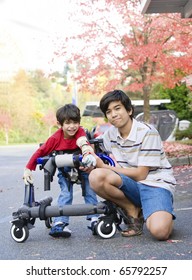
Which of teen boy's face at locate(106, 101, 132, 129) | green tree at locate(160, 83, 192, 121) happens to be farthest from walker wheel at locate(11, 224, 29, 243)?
green tree at locate(160, 83, 192, 121)

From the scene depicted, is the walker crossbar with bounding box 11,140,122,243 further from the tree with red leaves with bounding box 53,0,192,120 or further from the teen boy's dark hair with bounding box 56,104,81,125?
the tree with red leaves with bounding box 53,0,192,120

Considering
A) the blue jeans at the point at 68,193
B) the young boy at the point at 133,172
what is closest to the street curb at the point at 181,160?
the blue jeans at the point at 68,193

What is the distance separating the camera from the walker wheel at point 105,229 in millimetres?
3232

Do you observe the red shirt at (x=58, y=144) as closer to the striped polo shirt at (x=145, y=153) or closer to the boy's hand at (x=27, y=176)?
the boy's hand at (x=27, y=176)

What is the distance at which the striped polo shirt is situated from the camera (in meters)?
3.17

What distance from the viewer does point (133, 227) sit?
3279mm

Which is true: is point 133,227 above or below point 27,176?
below

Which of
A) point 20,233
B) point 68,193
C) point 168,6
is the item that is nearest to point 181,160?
point 168,6

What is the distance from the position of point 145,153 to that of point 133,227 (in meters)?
0.47

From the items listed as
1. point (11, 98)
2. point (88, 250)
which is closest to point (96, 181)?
point (88, 250)

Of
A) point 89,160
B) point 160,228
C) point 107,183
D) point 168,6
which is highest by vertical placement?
point 168,6

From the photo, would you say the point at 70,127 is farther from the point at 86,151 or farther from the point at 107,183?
the point at 107,183

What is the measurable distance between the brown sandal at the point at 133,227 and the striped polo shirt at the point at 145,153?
0.26 m

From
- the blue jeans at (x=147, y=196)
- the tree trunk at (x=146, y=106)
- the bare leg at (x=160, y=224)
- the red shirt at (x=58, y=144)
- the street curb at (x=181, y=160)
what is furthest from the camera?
the tree trunk at (x=146, y=106)
